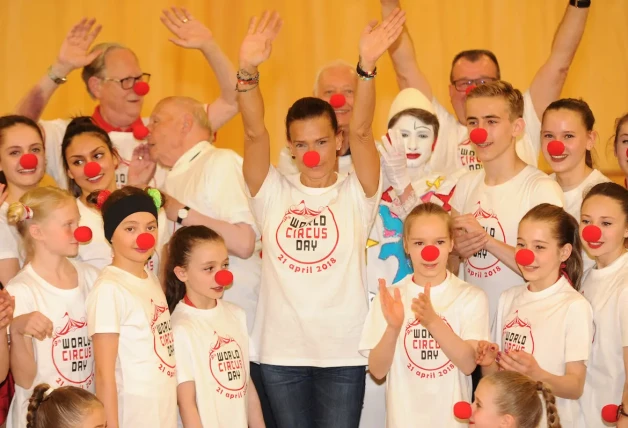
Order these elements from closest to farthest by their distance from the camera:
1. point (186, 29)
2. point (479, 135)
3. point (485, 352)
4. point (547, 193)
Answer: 1. point (485, 352)
2. point (547, 193)
3. point (479, 135)
4. point (186, 29)

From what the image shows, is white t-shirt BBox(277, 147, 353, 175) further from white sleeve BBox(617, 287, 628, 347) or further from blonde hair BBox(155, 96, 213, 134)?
white sleeve BBox(617, 287, 628, 347)

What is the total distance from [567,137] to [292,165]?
1.25 metres

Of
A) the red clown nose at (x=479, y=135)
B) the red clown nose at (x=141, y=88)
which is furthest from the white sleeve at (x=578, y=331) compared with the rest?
the red clown nose at (x=141, y=88)

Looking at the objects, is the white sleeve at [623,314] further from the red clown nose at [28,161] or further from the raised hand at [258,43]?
the red clown nose at [28,161]

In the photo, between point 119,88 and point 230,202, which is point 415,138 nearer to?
point 230,202

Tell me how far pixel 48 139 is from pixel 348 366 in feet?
6.20

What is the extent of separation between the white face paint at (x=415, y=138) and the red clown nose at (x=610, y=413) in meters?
1.38

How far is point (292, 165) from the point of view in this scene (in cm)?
437

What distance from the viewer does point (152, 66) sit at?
6555mm

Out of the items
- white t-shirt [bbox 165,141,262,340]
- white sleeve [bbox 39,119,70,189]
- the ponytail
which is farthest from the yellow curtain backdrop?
the ponytail

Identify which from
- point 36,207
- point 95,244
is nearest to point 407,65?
point 95,244

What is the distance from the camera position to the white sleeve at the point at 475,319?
3424 millimetres

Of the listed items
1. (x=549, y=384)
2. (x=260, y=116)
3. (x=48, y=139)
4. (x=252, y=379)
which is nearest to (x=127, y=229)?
(x=260, y=116)

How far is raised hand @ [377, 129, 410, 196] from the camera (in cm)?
388
